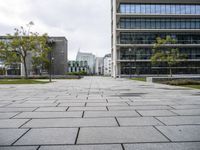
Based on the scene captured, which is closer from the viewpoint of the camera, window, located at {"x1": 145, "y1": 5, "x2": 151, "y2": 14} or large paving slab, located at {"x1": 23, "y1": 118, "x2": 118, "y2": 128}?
large paving slab, located at {"x1": 23, "y1": 118, "x2": 118, "y2": 128}

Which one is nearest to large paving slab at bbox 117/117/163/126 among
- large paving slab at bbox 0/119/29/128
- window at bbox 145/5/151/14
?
large paving slab at bbox 0/119/29/128

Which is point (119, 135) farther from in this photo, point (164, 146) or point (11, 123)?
point (11, 123)

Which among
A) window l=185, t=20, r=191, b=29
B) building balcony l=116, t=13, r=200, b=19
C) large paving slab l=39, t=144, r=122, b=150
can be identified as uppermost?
building balcony l=116, t=13, r=200, b=19

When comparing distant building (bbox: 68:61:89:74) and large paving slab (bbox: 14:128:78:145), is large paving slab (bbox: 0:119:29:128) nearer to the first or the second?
large paving slab (bbox: 14:128:78:145)

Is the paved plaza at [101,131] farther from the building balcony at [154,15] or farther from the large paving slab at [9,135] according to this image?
the building balcony at [154,15]

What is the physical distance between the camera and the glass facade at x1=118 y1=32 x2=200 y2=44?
58934 millimetres

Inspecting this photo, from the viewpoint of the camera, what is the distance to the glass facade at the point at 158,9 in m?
58.1

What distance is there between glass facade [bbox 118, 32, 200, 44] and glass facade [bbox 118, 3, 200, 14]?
5922 millimetres

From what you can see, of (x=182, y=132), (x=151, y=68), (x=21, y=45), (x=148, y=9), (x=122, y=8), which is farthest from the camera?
(x=151, y=68)

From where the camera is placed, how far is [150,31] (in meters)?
59.1

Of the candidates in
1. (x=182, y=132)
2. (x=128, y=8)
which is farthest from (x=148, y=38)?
(x=182, y=132)

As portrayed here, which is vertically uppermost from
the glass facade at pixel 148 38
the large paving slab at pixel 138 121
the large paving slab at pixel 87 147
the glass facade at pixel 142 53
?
the glass facade at pixel 148 38

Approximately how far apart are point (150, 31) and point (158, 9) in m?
6.45

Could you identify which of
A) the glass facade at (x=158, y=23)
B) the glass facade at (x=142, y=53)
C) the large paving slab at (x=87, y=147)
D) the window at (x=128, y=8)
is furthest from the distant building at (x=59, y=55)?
the large paving slab at (x=87, y=147)
